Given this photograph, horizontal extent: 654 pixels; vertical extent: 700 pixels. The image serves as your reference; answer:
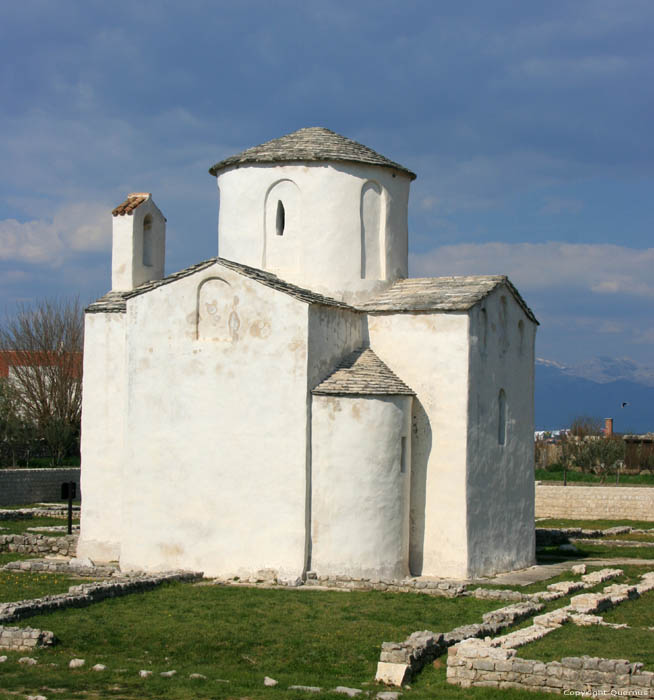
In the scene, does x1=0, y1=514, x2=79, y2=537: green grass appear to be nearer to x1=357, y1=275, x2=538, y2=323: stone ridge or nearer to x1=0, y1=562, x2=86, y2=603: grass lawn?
x1=0, y1=562, x2=86, y2=603: grass lawn

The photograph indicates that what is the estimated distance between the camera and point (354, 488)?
19.0 meters

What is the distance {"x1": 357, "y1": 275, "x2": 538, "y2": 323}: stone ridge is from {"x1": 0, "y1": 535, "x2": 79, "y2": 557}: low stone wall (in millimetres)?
8157

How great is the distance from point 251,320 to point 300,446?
2.53m

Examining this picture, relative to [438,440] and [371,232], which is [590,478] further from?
[438,440]

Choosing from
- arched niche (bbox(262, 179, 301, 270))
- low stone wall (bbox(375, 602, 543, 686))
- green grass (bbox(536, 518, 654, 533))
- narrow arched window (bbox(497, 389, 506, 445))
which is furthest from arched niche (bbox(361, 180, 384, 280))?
green grass (bbox(536, 518, 654, 533))

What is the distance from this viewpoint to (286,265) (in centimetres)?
2228

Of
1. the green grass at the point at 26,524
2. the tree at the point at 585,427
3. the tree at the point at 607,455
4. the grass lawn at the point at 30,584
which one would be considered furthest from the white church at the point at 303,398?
the tree at the point at 585,427

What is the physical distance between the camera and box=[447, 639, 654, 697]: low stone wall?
11039 mm

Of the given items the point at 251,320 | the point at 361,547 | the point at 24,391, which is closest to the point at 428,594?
the point at 361,547

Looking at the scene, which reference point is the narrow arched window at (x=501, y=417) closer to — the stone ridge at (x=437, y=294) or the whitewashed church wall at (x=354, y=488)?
the stone ridge at (x=437, y=294)

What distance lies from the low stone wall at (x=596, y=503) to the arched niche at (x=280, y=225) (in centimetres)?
1967

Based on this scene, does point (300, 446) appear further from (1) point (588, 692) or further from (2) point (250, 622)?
(1) point (588, 692)

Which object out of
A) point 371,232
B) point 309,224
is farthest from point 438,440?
point 309,224

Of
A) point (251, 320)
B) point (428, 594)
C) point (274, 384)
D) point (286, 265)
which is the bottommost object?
point (428, 594)
